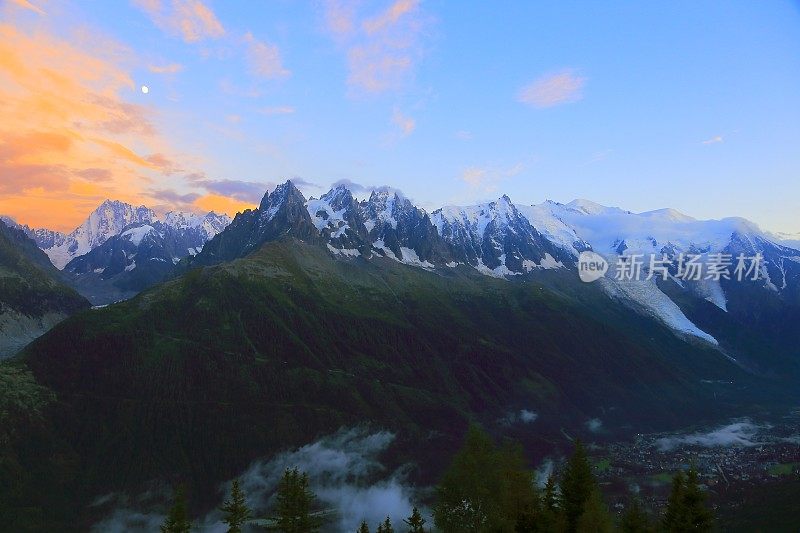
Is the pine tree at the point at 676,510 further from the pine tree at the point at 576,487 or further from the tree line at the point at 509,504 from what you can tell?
the pine tree at the point at 576,487

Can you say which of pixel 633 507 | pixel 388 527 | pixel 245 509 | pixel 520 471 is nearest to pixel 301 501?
pixel 245 509

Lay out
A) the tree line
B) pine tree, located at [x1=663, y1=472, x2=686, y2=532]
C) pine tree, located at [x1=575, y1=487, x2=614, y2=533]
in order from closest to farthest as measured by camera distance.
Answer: pine tree, located at [x1=575, y1=487, x2=614, y2=533] < the tree line < pine tree, located at [x1=663, y1=472, x2=686, y2=532]

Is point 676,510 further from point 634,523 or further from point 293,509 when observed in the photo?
point 293,509

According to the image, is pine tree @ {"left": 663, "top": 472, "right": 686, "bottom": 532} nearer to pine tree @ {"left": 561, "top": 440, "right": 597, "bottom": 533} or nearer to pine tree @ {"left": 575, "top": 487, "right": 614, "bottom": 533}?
pine tree @ {"left": 575, "top": 487, "right": 614, "bottom": 533}

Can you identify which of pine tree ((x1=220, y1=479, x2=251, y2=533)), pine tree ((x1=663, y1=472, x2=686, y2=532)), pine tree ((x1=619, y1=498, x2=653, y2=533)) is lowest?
pine tree ((x1=619, y1=498, x2=653, y2=533))

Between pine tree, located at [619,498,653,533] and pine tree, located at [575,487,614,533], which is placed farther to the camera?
pine tree, located at [619,498,653,533]

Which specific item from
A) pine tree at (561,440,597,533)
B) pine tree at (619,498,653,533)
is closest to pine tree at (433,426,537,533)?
pine tree at (561,440,597,533)

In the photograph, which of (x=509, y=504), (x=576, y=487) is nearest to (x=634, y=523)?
(x=576, y=487)

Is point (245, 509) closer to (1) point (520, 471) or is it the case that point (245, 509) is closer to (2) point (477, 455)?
(2) point (477, 455)
